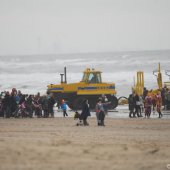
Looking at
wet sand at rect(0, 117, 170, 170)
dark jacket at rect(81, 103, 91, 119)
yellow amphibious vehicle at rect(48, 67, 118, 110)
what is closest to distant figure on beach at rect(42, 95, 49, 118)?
dark jacket at rect(81, 103, 91, 119)

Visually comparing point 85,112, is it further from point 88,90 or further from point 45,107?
point 88,90

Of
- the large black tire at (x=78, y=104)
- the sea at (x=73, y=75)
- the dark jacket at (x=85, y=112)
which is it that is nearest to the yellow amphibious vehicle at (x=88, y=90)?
the large black tire at (x=78, y=104)

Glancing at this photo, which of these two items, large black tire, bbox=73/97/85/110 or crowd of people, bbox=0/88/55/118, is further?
large black tire, bbox=73/97/85/110

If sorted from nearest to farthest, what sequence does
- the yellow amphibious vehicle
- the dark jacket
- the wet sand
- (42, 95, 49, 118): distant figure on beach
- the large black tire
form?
the wet sand
the dark jacket
(42, 95, 49, 118): distant figure on beach
the large black tire
the yellow amphibious vehicle

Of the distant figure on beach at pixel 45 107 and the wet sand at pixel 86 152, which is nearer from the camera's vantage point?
the wet sand at pixel 86 152

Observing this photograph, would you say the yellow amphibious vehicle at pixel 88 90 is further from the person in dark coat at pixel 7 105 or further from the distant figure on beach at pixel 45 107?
the person in dark coat at pixel 7 105

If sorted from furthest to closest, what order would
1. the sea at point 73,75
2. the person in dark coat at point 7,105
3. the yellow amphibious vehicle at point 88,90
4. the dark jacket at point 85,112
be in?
the sea at point 73,75 → the yellow amphibious vehicle at point 88,90 → the person in dark coat at point 7,105 → the dark jacket at point 85,112

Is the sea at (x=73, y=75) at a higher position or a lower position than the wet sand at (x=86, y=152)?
higher

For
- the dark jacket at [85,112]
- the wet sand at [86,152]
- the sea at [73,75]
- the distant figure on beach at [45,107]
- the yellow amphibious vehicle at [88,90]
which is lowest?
the wet sand at [86,152]

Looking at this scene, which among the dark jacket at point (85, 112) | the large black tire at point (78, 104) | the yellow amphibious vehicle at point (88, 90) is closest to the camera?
the dark jacket at point (85, 112)

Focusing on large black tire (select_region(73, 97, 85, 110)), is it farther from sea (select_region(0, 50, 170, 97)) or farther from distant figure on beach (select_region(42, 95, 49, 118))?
sea (select_region(0, 50, 170, 97))

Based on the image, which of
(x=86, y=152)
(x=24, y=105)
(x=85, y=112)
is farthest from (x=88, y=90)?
(x=86, y=152)

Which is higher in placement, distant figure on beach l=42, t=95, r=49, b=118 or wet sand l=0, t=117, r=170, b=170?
distant figure on beach l=42, t=95, r=49, b=118

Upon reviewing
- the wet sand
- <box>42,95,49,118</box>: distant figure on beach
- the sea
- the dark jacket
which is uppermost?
the sea
